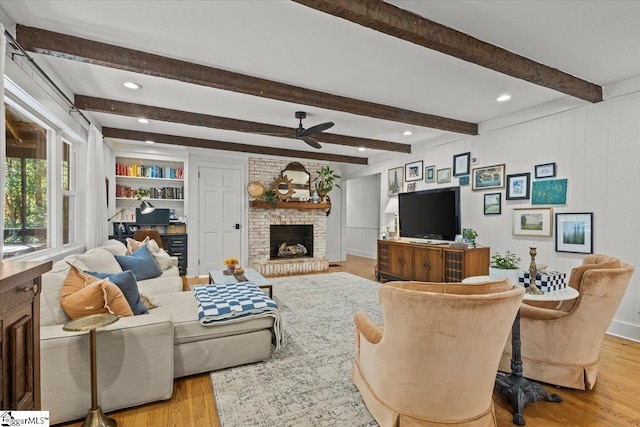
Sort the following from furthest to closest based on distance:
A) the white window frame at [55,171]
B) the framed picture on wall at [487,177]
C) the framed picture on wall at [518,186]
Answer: the framed picture on wall at [487,177] → the framed picture on wall at [518,186] → the white window frame at [55,171]

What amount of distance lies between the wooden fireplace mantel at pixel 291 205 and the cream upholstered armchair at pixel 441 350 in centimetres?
511

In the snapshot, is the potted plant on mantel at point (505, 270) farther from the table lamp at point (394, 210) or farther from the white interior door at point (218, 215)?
the white interior door at point (218, 215)

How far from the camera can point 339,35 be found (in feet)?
7.66

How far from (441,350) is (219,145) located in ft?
17.3

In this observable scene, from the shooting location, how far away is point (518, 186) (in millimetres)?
4176

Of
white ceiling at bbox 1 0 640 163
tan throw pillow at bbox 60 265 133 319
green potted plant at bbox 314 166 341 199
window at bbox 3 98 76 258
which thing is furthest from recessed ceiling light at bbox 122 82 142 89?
green potted plant at bbox 314 166 341 199

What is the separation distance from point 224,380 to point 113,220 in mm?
4561

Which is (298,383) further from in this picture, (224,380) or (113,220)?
(113,220)

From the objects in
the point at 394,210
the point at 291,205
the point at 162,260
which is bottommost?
the point at 162,260

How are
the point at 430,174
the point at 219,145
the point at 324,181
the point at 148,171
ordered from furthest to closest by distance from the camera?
the point at 324,181 < the point at 148,171 < the point at 219,145 < the point at 430,174

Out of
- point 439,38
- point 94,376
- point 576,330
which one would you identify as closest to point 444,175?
point 439,38

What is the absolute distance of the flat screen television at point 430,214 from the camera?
4.86 meters

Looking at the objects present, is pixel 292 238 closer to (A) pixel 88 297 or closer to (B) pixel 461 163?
(B) pixel 461 163

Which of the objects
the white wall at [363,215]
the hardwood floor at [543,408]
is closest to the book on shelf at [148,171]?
the white wall at [363,215]
